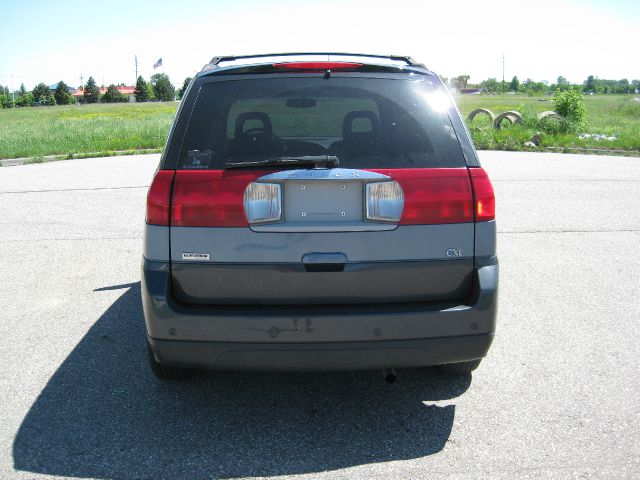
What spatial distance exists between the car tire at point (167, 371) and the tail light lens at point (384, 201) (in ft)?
4.80

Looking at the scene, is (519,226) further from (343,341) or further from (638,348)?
(343,341)

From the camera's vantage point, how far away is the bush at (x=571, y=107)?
23727 mm

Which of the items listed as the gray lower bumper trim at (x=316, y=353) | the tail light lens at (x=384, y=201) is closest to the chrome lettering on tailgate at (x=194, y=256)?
the gray lower bumper trim at (x=316, y=353)

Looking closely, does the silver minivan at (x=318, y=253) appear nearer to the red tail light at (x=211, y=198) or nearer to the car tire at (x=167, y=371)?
the red tail light at (x=211, y=198)

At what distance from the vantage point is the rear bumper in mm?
3070

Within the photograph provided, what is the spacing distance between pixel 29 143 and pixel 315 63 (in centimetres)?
1994

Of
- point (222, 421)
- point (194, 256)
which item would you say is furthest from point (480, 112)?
point (194, 256)

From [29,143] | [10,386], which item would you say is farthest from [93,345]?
[29,143]

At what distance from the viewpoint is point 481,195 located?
321 centimetres

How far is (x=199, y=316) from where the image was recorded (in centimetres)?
308

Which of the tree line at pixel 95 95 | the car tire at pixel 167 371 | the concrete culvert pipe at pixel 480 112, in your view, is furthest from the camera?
the tree line at pixel 95 95

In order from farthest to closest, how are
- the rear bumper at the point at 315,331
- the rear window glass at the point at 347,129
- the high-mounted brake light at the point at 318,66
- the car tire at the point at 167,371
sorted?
the car tire at the point at 167,371
the high-mounted brake light at the point at 318,66
the rear window glass at the point at 347,129
the rear bumper at the point at 315,331

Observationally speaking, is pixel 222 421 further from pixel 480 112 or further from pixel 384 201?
pixel 480 112

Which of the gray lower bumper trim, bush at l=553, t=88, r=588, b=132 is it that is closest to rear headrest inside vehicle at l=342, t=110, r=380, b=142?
the gray lower bumper trim
